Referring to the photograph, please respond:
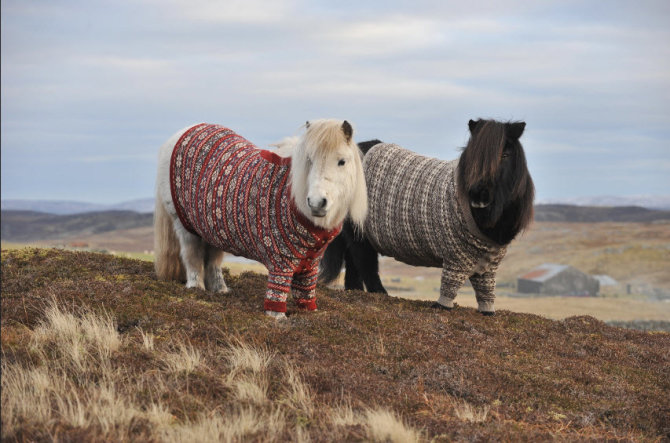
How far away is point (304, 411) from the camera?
16.9 ft

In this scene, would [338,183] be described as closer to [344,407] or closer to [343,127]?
[343,127]

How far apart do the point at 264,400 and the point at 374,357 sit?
70.7 inches

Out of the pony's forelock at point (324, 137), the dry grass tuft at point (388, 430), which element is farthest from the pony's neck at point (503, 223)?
the dry grass tuft at point (388, 430)

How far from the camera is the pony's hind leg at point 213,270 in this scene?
30.5 ft

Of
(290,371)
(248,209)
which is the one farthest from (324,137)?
(290,371)

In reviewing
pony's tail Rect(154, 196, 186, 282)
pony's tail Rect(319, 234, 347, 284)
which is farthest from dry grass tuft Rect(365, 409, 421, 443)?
pony's tail Rect(319, 234, 347, 284)

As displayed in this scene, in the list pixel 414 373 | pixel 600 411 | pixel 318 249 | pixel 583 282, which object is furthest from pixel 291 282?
pixel 583 282

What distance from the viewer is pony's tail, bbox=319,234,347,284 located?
11289mm

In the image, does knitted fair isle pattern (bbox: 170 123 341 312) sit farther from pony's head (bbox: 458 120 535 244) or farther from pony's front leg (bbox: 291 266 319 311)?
pony's head (bbox: 458 120 535 244)

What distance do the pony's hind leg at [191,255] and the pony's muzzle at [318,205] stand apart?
2.93 metres

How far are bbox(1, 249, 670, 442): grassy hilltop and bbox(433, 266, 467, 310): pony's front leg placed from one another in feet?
0.79

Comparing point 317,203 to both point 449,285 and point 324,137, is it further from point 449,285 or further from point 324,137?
point 449,285

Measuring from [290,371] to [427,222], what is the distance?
4.28m

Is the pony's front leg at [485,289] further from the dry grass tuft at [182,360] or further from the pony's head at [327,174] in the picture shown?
the dry grass tuft at [182,360]
